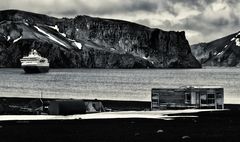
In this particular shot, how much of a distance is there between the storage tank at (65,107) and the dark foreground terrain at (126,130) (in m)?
4.23

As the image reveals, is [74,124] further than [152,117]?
No

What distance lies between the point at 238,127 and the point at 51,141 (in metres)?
11.4

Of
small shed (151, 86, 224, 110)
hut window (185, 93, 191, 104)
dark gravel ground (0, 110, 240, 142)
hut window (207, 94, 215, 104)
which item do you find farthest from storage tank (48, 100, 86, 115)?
hut window (207, 94, 215, 104)

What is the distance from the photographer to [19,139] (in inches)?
1107

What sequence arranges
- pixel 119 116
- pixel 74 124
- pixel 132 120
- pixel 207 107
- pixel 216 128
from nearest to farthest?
pixel 216 128 → pixel 74 124 → pixel 132 120 → pixel 119 116 → pixel 207 107

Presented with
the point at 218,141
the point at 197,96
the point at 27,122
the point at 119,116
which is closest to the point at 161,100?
the point at 197,96

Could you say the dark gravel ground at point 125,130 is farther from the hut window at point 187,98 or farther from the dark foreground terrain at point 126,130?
the hut window at point 187,98

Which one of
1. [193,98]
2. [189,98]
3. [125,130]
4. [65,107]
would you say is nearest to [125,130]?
[125,130]

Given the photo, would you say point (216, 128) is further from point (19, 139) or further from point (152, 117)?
point (19, 139)

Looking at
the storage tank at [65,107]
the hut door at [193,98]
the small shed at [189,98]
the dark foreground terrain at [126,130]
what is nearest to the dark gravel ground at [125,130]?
the dark foreground terrain at [126,130]

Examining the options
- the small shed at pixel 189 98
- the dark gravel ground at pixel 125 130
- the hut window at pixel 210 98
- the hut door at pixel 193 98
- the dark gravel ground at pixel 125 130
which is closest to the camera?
the dark gravel ground at pixel 125 130

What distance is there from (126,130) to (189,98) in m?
21.2

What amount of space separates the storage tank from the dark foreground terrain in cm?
423

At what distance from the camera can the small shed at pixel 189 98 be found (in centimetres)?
5178
